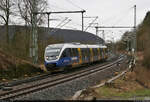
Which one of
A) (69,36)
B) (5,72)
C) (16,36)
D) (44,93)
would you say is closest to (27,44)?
(16,36)

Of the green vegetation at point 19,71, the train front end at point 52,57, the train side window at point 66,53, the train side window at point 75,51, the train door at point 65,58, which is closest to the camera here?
the green vegetation at point 19,71

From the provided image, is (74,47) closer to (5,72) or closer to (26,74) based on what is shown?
(26,74)

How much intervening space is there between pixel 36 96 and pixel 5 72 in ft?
28.6

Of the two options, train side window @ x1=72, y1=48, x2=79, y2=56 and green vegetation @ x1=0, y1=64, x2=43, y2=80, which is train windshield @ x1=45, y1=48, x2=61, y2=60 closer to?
green vegetation @ x1=0, y1=64, x2=43, y2=80

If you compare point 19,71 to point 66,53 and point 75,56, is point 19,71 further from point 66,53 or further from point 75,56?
point 75,56

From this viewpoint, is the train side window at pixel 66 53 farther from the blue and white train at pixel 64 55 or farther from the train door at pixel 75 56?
the train door at pixel 75 56

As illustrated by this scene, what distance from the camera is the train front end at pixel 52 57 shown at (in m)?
23.4

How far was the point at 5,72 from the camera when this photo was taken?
19.7 m

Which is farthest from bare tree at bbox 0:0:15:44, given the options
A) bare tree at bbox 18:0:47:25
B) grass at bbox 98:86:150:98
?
grass at bbox 98:86:150:98

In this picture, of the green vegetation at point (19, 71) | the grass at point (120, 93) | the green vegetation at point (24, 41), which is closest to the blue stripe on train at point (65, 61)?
the green vegetation at point (19, 71)

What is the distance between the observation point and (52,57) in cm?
2380

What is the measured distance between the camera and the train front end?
923 inches

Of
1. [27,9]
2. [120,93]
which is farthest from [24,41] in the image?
[120,93]

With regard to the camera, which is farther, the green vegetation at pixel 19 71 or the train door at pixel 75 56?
the train door at pixel 75 56
